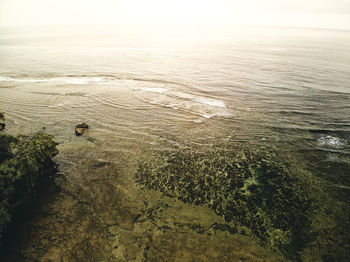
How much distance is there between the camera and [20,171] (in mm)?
6266

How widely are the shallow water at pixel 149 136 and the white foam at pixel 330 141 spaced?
3.6 inches

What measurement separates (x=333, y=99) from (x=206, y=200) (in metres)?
17.4

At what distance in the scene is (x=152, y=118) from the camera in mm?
13953

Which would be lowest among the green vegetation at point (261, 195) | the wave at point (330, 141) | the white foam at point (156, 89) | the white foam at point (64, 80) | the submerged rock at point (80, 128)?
the green vegetation at point (261, 195)

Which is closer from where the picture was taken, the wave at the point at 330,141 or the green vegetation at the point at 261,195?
the green vegetation at the point at 261,195

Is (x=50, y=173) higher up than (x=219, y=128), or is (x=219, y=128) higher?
(x=219, y=128)

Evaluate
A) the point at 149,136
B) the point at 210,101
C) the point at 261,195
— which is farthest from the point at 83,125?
the point at 261,195

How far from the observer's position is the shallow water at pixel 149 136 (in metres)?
5.84

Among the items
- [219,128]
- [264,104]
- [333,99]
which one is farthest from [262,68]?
[219,128]

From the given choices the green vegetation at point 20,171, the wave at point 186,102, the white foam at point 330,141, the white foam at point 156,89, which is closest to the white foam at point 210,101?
the wave at point 186,102

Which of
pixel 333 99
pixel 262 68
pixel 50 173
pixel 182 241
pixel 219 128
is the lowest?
pixel 182 241

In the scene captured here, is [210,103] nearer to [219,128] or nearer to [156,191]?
[219,128]

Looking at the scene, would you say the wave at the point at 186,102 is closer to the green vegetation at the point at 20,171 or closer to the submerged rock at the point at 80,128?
the submerged rock at the point at 80,128

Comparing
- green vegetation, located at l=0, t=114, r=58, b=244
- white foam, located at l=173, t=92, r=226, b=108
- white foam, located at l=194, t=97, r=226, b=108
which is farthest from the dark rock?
white foam, located at l=194, t=97, r=226, b=108
